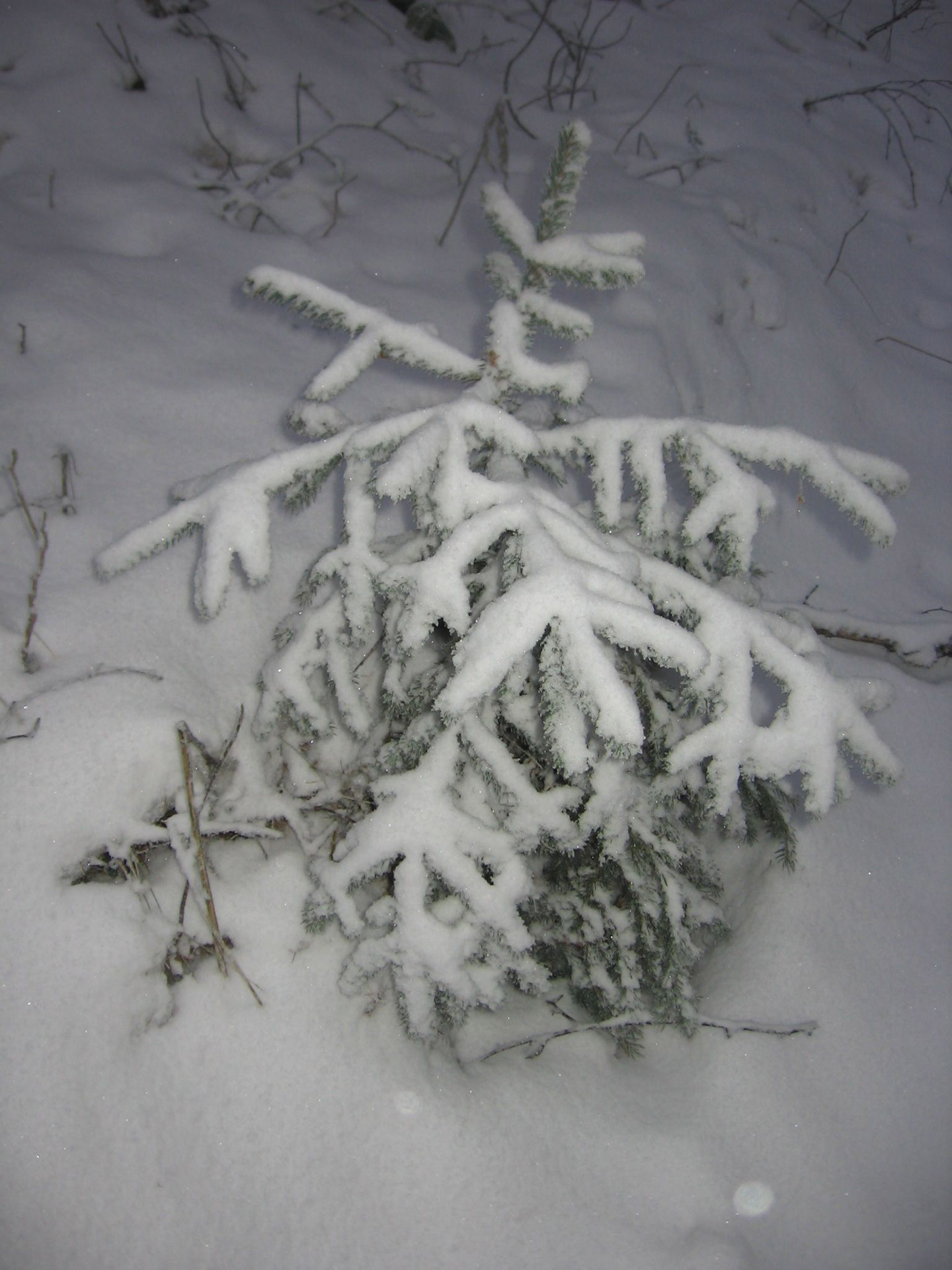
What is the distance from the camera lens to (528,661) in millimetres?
1162

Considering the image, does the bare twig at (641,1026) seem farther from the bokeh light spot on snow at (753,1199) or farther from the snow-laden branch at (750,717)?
the snow-laden branch at (750,717)

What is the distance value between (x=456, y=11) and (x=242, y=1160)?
5.73m

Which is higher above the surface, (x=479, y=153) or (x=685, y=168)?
(x=685, y=168)

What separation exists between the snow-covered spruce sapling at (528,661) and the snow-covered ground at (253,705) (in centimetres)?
21

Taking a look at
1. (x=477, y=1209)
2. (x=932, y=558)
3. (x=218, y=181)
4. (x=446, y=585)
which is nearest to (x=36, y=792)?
(x=446, y=585)

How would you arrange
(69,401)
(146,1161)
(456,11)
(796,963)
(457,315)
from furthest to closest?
(456,11) < (457,315) < (69,401) < (796,963) < (146,1161)

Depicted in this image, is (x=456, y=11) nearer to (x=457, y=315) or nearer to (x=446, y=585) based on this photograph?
(x=457, y=315)

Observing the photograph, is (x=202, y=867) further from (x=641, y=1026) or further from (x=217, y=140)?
(x=217, y=140)

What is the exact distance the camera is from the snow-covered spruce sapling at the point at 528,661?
1071 mm

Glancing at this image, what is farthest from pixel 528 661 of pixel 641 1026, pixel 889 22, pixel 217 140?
pixel 889 22

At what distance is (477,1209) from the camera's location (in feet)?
4.28

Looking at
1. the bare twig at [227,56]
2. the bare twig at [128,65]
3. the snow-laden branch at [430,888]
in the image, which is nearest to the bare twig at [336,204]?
the bare twig at [227,56]

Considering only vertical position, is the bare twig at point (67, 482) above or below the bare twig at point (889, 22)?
below

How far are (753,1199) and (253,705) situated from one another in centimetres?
146
